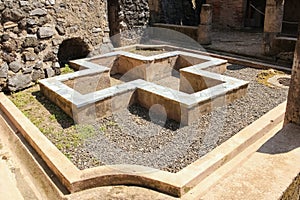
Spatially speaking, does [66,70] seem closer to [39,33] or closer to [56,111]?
[39,33]

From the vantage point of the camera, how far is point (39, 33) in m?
5.86

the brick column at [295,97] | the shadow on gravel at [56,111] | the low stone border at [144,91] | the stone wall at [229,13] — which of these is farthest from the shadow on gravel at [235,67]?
the stone wall at [229,13]

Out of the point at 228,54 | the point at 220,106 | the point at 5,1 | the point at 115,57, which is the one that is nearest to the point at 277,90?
the point at 220,106

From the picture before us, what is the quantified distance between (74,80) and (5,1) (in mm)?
1972

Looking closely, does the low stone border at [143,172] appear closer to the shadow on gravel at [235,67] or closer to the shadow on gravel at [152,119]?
the shadow on gravel at [152,119]

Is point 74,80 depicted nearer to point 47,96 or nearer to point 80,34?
point 47,96

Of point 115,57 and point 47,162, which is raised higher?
point 115,57

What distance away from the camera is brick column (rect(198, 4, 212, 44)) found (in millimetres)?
8781

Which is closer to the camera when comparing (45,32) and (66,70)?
(45,32)

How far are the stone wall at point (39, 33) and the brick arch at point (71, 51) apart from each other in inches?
1.5

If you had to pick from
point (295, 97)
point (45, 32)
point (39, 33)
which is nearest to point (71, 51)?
point (45, 32)

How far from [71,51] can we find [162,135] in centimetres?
475

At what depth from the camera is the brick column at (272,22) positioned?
22.6 ft

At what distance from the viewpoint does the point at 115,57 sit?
6871 mm
